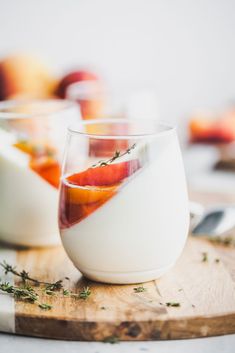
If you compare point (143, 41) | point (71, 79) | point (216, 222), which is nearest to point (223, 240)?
point (216, 222)

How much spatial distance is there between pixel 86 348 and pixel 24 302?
14cm

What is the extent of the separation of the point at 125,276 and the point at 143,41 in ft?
6.87

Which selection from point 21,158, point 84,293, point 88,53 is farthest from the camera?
point 88,53

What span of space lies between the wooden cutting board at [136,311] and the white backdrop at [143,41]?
1.92 meters

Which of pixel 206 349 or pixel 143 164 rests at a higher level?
pixel 143 164

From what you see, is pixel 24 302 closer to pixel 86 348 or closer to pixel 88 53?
pixel 86 348

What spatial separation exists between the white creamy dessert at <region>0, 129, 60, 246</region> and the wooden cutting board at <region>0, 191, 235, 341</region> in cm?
14

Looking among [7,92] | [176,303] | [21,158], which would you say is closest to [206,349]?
[176,303]

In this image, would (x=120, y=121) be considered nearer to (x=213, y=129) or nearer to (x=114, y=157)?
(x=114, y=157)

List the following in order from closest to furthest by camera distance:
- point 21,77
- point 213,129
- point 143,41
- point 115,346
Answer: point 115,346
point 21,77
point 213,129
point 143,41

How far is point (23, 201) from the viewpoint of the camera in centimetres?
127

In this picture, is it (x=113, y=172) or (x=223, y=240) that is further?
(x=223, y=240)

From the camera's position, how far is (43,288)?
43.2 inches

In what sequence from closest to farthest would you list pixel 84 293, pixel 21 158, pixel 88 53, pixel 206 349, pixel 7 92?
pixel 206 349
pixel 84 293
pixel 21 158
pixel 7 92
pixel 88 53
